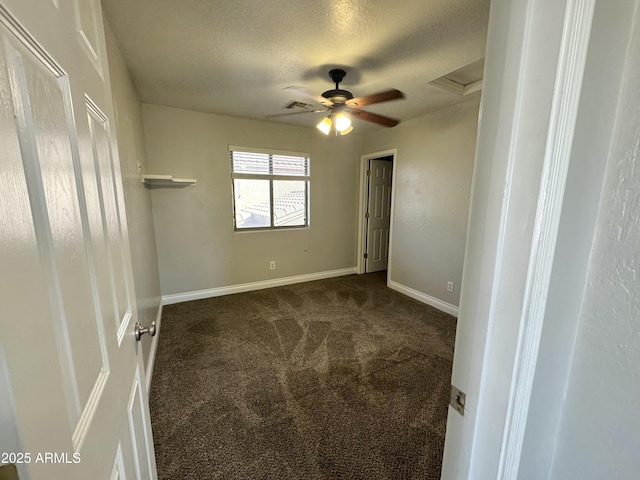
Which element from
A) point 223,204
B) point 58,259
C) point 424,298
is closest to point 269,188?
point 223,204

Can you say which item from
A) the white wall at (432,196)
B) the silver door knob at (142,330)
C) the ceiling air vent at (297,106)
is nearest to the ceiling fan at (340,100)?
the ceiling air vent at (297,106)

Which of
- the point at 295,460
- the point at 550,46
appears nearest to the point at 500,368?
the point at 550,46

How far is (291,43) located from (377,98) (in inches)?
29.4

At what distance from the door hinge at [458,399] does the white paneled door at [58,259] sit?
2.42 feet

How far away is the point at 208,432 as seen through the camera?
1.59 m

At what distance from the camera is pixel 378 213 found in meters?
4.71

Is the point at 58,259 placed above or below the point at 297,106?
below

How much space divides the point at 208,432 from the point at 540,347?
1788 millimetres

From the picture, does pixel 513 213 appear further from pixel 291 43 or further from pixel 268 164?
pixel 268 164

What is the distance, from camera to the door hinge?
620 mm

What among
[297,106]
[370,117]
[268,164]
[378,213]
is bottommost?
[378,213]

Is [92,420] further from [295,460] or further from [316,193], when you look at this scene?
[316,193]

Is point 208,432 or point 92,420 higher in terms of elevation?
point 92,420

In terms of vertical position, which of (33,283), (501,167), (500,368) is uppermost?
(501,167)
